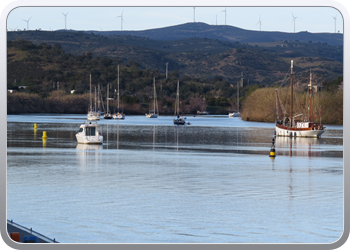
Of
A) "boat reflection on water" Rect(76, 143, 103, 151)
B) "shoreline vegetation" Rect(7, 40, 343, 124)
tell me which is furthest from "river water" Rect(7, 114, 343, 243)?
"shoreline vegetation" Rect(7, 40, 343, 124)

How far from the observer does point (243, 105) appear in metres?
125

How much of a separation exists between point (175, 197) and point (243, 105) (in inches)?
4119

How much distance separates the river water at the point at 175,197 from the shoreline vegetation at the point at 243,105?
157 feet

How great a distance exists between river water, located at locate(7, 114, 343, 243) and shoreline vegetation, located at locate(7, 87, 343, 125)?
157 feet

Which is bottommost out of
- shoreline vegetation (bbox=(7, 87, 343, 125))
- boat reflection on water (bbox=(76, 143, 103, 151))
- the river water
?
the river water

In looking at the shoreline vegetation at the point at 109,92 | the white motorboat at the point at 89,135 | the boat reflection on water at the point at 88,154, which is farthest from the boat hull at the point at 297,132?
the shoreline vegetation at the point at 109,92

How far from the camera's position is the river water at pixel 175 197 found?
1616 centimetres

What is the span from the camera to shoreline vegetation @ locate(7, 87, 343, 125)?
94.0 metres

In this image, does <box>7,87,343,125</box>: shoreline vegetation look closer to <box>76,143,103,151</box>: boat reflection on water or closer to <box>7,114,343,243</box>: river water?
<box>76,143,103,151</box>: boat reflection on water

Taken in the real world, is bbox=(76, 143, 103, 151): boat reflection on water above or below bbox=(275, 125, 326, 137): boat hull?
below

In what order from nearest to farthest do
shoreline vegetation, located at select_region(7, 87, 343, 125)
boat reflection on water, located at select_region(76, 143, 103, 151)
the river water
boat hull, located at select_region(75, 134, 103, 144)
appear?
the river water
boat reflection on water, located at select_region(76, 143, 103, 151)
boat hull, located at select_region(75, 134, 103, 144)
shoreline vegetation, located at select_region(7, 87, 343, 125)
